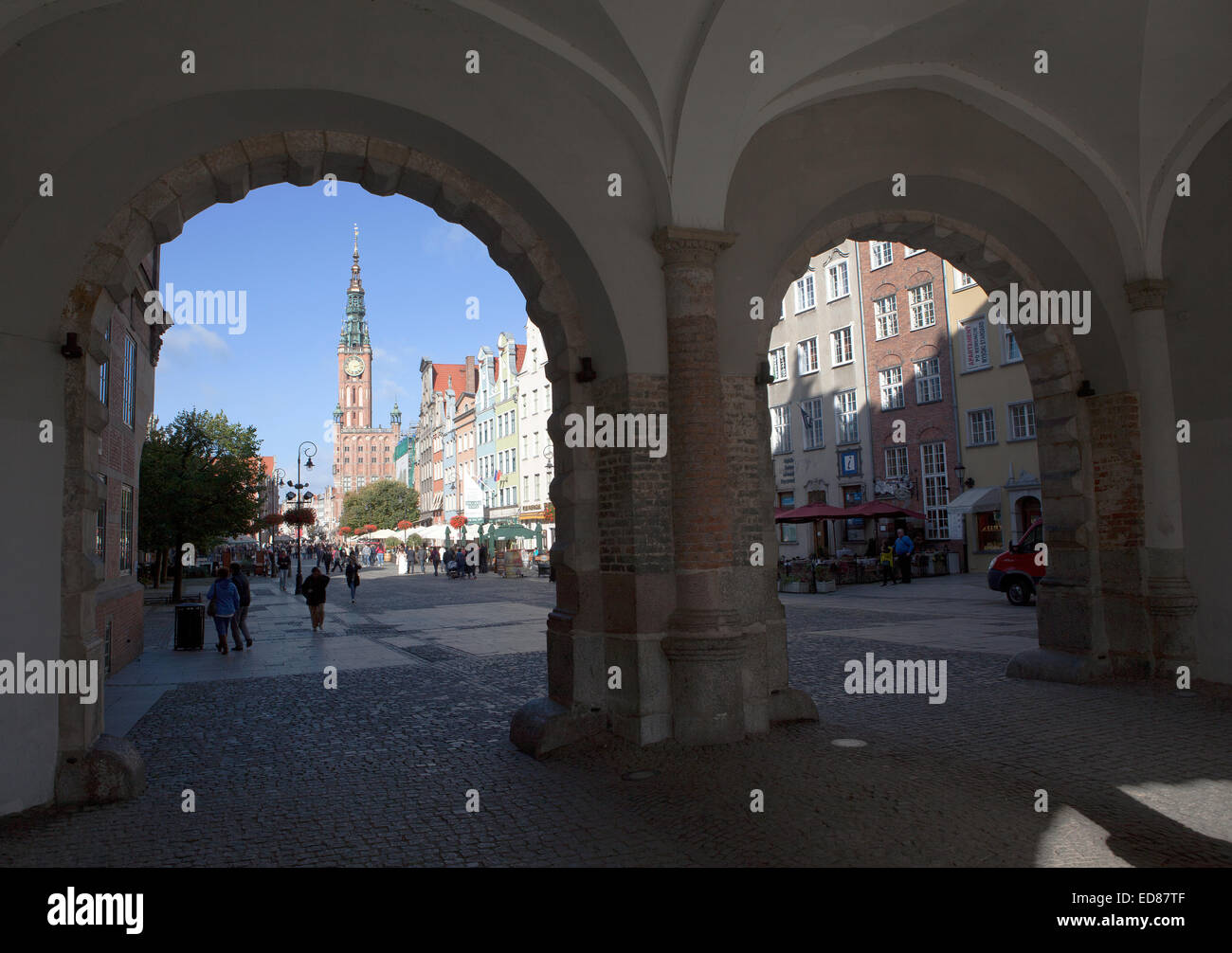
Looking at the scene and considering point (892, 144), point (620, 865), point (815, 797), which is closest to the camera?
point (620, 865)

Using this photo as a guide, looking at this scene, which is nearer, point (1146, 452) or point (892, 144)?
point (892, 144)

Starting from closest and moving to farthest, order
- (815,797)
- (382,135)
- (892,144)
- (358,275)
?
(815,797) → (382,135) → (892,144) → (358,275)

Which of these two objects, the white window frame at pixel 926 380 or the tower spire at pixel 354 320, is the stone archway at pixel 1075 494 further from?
the tower spire at pixel 354 320

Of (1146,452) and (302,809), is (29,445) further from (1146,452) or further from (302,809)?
(1146,452)

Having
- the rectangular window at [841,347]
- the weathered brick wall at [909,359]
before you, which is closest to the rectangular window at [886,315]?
the weathered brick wall at [909,359]

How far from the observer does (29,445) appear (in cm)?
621

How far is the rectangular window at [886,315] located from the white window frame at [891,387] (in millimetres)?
1344

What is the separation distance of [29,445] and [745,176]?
6.81 meters

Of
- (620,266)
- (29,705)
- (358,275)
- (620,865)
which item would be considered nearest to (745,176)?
(620,266)

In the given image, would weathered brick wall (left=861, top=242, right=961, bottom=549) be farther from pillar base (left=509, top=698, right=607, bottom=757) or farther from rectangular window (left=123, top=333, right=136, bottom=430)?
pillar base (left=509, top=698, right=607, bottom=757)

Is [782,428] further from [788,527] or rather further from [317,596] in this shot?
[317,596]

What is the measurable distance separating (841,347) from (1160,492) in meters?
26.3

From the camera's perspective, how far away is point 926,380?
32.0 meters

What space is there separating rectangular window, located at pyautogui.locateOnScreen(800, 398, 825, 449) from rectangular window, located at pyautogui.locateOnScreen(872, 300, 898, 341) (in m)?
4.42
